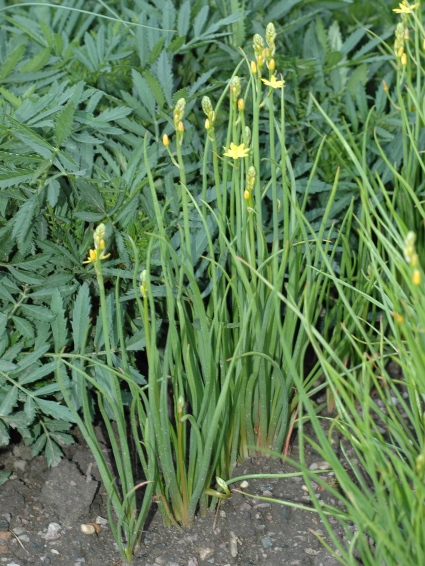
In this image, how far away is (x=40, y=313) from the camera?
161 cm

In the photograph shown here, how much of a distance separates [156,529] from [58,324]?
447 millimetres

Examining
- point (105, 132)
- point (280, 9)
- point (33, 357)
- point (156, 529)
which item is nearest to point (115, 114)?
point (105, 132)

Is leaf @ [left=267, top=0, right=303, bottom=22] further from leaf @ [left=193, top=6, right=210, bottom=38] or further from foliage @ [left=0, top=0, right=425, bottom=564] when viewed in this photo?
leaf @ [left=193, top=6, right=210, bottom=38]

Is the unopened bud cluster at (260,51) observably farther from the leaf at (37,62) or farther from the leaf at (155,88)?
the leaf at (37,62)

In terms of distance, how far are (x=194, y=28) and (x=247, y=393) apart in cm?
87

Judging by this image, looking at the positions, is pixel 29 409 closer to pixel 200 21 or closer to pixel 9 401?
pixel 9 401

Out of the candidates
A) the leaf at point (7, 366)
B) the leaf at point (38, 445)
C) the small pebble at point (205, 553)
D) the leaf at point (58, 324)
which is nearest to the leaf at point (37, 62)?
the leaf at point (58, 324)

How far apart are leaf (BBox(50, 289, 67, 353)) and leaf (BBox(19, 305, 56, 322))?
20 mm

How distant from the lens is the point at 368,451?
118 centimetres

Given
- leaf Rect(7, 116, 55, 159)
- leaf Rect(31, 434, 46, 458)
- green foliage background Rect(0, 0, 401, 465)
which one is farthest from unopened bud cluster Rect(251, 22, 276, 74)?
leaf Rect(31, 434, 46, 458)

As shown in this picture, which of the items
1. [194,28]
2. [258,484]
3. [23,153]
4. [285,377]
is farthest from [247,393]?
[194,28]

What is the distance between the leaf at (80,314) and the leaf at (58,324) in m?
0.02

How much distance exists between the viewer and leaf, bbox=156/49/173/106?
1770 millimetres

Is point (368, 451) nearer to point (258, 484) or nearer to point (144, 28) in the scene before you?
point (258, 484)
